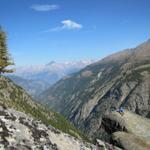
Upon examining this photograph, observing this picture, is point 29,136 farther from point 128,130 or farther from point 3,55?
point 3,55

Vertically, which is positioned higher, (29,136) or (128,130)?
(29,136)

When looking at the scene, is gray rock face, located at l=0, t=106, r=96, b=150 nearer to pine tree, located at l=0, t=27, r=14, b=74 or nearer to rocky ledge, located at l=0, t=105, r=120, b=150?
rocky ledge, located at l=0, t=105, r=120, b=150

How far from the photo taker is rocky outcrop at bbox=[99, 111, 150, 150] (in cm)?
2886

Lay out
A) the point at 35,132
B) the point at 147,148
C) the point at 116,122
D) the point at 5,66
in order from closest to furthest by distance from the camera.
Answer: the point at 35,132 → the point at 147,148 → the point at 116,122 → the point at 5,66

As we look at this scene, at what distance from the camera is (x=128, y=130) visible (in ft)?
105

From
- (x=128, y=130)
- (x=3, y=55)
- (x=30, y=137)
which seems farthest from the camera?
(x=3, y=55)

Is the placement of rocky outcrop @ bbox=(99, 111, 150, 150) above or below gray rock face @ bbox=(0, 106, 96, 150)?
below

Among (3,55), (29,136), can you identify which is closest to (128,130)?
(29,136)

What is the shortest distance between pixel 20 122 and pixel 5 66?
122ft

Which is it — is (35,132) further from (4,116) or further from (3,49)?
(3,49)

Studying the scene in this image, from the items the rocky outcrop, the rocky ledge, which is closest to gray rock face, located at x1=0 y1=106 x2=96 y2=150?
the rocky ledge

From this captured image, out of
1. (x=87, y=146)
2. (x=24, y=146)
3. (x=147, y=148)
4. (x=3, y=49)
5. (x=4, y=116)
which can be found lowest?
(x=147, y=148)

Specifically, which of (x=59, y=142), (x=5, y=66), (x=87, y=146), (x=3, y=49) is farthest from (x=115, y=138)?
(x=3, y=49)

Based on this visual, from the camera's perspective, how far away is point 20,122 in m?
20.9
